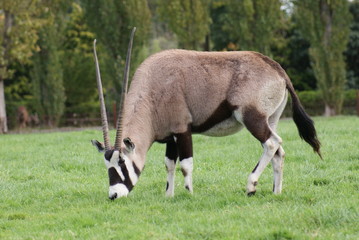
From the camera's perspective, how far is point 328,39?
33000 mm

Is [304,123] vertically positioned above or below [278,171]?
above

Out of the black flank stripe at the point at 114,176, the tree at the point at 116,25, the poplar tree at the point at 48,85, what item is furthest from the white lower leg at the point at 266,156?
the poplar tree at the point at 48,85

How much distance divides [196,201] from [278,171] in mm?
1356

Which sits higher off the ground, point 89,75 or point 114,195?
point 114,195

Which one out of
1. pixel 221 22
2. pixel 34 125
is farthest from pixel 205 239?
pixel 221 22

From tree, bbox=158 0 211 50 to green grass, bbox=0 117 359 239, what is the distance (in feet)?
68.7

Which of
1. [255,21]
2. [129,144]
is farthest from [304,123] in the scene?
[255,21]

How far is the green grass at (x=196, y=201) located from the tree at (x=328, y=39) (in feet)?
65.2

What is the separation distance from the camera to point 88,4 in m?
31.7

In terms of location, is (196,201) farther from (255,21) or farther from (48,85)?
(255,21)

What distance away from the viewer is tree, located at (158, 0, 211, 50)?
33.8 meters

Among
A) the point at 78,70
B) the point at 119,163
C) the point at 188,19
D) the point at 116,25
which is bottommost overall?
the point at 78,70

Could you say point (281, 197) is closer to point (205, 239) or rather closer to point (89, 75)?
point (205, 239)

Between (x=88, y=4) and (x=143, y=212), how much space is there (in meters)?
25.6
